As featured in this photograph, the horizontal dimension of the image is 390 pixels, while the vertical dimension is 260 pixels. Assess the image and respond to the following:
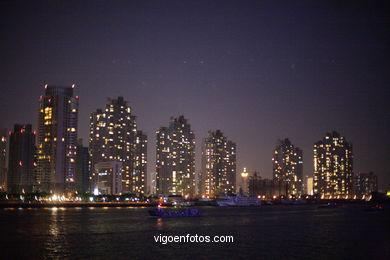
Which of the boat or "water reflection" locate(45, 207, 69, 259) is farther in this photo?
the boat

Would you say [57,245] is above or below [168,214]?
above

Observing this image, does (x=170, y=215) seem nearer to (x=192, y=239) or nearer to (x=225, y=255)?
(x=192, y=239)

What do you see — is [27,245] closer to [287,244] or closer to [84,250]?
[84,250]

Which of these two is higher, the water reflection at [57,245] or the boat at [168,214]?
the water reflection at [57,245]

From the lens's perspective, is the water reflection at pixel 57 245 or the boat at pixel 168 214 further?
the boat at pixel 168 214

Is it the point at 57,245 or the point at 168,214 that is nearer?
the point at 57,245

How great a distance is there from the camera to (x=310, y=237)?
71500mm

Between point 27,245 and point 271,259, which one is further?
point 27,245

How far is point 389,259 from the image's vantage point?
162ft

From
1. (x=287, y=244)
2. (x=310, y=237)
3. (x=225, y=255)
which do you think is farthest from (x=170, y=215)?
(x=225, y=255)

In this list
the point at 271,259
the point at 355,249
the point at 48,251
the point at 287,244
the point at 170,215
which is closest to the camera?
the point at 271,259

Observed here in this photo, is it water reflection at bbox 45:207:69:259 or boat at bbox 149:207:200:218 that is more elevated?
water reflection at bbox 45:207:69:259

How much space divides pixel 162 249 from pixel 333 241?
86.6 feet

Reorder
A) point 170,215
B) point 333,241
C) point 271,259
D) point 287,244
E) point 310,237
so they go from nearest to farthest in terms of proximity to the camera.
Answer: point 271,259, point 287,244, point 333,241, point 310,237, point 170,215
